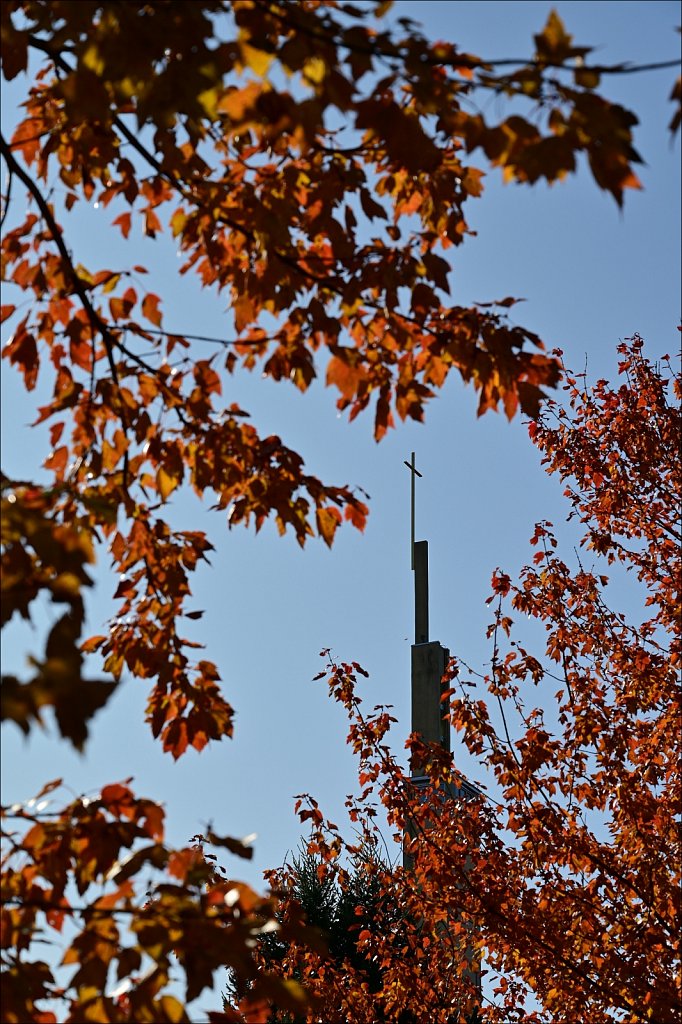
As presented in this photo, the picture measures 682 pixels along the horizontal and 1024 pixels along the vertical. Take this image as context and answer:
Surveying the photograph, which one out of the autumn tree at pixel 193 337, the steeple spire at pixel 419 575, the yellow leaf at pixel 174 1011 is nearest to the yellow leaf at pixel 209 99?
the autumn tree at pixel 193 337

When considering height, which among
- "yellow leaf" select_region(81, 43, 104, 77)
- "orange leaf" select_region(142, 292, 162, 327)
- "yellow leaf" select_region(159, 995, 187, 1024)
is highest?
"orange leaf" select_region(142, 292, 162, 327)

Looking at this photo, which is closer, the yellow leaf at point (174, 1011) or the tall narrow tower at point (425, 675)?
the yellow leaf at point (174, 1011)

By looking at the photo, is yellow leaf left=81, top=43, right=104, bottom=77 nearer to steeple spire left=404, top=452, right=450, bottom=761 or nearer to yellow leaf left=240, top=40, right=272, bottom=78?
yellow leaf left=240, top=40, right=272, bottom=78

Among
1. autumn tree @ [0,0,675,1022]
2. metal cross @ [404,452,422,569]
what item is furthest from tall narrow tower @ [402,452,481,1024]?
autumn tree @ [0,0,675,1022]

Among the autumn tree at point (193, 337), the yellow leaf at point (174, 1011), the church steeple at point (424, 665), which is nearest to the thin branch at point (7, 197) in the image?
the autumn tree at point (193, 337)

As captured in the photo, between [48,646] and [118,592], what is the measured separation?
2.07m

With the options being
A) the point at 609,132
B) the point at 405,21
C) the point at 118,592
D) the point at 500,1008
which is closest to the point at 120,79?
the point at 405,21

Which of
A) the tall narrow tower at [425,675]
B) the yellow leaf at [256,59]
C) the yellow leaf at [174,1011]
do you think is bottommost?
the yellow leaf at [174,1011]

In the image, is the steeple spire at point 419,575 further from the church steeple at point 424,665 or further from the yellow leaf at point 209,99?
the yellow leaf at point 209,99

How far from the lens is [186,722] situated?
4383 mm

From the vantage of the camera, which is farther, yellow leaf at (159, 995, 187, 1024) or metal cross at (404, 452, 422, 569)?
metal cross at (404, 452, 422, 569)

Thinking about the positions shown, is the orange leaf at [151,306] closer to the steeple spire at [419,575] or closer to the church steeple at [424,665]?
the church steeple at [424,665]

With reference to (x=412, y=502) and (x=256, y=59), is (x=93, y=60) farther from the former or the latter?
(x=412, y=502)

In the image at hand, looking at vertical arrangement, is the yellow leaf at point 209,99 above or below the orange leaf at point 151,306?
below
